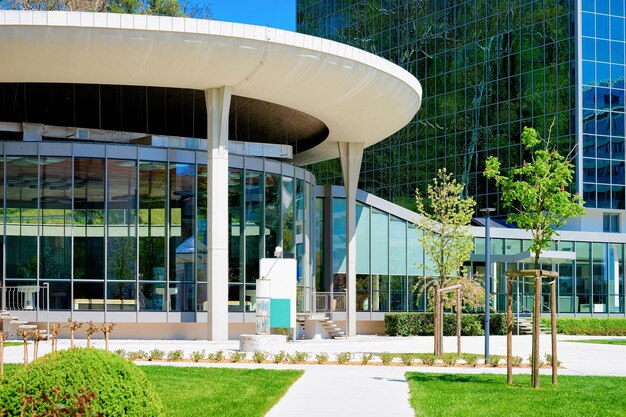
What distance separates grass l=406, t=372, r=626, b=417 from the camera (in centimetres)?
1600

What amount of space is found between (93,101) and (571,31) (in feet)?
→ 116

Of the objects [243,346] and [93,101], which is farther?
[93,101]

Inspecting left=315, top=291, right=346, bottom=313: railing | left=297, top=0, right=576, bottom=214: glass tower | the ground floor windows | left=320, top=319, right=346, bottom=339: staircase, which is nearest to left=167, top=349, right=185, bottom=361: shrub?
the ground floor windows

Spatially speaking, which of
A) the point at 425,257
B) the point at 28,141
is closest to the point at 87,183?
the point at 28,141

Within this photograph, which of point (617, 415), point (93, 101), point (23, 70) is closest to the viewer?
point (617, 415)

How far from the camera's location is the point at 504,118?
230ft

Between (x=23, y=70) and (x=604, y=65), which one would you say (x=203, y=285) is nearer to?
(x=23, y=70)

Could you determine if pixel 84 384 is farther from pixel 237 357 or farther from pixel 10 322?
pixel 10 322

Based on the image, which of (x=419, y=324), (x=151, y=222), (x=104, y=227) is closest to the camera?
(x=104, y=227)

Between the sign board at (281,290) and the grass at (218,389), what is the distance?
409 inches

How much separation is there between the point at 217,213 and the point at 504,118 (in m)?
39.2

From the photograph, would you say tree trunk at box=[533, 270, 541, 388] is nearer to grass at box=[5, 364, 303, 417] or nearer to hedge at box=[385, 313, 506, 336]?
grass at box=[5, 364, 303, 417]

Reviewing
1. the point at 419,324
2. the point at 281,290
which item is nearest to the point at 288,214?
the point at 281,290

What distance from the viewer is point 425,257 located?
50.3 meters
